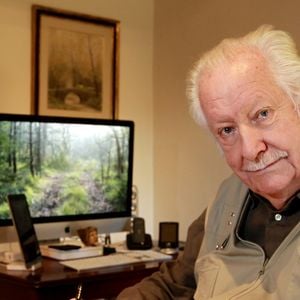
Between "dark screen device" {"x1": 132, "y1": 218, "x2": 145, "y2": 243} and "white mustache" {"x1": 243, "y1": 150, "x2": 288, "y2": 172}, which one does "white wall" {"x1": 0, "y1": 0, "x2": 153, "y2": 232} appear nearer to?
"dark screen device" {"x1": 132, "y1": 218, "x2": 145, "y2": 243}

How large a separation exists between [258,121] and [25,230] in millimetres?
1374

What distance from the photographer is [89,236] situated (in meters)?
2.68

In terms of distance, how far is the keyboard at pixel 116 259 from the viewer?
2.36 m

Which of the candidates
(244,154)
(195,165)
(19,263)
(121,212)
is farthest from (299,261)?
(195,165)

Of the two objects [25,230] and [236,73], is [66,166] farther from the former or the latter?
[236,73]

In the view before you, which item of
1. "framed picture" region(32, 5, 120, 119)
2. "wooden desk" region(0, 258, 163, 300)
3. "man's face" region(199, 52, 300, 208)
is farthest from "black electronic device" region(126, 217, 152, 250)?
"man's face" region(199, 52, 300, 208)

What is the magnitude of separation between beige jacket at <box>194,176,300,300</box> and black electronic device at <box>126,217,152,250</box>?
1.37 m

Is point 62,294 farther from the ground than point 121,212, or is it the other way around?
point 121,212

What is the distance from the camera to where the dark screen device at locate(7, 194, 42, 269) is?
228 cm

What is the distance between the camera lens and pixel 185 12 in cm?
319

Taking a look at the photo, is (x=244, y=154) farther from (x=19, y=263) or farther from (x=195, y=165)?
(x=195, y=165)

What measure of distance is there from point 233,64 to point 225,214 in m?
0.39

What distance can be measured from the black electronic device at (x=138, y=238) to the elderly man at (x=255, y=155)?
1.40m

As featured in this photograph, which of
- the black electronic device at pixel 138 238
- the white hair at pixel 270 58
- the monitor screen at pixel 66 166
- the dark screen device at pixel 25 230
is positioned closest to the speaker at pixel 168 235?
the black electronic device at pixel 138 238
